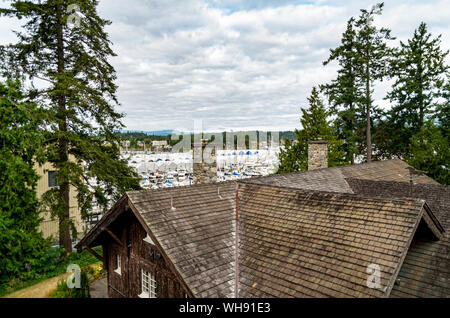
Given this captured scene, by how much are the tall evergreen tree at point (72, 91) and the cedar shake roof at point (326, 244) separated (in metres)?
Answer: 9.40

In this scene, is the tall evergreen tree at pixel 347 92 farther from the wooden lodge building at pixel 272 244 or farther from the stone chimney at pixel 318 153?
the wooden lodge building at pixel 272 244

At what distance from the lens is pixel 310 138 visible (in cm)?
2717

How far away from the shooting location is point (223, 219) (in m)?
8.20

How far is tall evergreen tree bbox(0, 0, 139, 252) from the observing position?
42.8 ft

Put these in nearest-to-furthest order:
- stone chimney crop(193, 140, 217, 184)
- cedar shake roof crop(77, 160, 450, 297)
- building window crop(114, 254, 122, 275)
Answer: cedar shake roof crop(77, 160, 450, 297), building window crop(114, 254, 122, 275), stone chimney crop(193, 140, 217, 184)

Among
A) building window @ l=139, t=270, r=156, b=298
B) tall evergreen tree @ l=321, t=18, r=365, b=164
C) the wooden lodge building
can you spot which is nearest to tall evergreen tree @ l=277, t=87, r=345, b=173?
tall evergreen tree @ l=321, t=18, r=365, b=164

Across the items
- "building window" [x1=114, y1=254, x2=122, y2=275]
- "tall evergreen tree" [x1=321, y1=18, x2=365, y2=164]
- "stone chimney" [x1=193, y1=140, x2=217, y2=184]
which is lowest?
"building window" [x1=114, y1=254, x2=122, y2=275]

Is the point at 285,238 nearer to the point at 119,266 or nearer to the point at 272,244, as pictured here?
the point at 272,244

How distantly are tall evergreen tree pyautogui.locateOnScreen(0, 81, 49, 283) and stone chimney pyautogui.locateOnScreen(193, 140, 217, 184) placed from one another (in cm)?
582

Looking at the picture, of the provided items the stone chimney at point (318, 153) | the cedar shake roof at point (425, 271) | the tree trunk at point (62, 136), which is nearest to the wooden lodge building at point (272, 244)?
the cedar shake roof at point (425, 271)

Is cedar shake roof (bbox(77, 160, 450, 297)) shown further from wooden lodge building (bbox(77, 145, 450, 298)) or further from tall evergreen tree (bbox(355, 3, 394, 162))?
tall evergreen tree (bbox(355, 3, 394, 162))

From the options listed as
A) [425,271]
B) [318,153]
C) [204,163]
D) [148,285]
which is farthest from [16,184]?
[318,153]

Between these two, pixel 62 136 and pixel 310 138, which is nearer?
pixel 62 136

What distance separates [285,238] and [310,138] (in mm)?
21793
